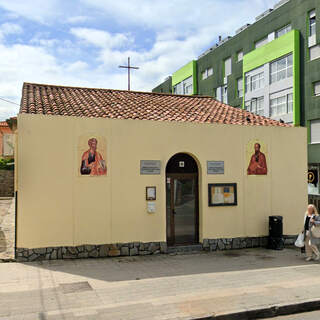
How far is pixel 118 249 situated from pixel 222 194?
3.70m

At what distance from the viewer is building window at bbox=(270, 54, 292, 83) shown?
28.9 meters

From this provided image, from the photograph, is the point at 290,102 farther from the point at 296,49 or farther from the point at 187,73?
the point at 187,73

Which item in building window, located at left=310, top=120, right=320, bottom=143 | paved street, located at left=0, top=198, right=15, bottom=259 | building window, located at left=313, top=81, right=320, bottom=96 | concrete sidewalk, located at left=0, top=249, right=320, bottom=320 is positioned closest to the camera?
concrete sidewalk, located at left=0, top=249, right=320, bottom=320

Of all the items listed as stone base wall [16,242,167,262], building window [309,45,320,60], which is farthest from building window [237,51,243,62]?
stone base wall [16,242,167,262]

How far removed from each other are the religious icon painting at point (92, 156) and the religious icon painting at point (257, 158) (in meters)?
4.79

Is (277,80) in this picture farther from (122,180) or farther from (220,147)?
(122,180)

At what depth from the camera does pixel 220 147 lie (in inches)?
489

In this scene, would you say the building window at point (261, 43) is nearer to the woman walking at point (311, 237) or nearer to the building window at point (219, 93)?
the building window at point (219, 93)

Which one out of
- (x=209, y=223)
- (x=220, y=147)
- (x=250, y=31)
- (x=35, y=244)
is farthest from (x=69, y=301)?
(x=250, y=31)

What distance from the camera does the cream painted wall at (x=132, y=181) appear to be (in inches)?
420

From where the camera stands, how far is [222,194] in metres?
12.4

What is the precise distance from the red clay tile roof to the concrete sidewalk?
4377mm

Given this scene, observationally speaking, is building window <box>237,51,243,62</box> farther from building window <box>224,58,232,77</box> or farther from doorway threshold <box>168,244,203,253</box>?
doorway threshold <box>168,244,203,253</box>


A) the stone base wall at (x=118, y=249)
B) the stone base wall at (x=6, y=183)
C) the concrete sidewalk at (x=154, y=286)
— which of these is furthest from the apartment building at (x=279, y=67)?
the stone base wall at (x=6, y=183)
